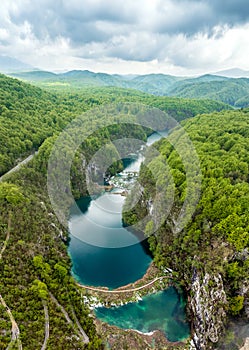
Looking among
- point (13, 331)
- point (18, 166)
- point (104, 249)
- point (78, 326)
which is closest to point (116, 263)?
point (104, 249)

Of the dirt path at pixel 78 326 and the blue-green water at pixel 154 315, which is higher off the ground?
the dirt path at pixel 78 326

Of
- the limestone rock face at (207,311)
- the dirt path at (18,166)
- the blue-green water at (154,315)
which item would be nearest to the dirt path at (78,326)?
the blue-green water at (154,315)

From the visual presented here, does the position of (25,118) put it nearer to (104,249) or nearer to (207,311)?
(104,249)

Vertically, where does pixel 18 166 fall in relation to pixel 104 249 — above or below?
above

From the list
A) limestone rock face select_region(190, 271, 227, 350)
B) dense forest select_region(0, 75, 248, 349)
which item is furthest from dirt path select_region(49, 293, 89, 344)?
limestone rock face select_region(190, 271, 227, 350)

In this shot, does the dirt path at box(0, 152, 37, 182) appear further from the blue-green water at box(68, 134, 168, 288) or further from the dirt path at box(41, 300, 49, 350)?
the dirt path at box(41, 300, 49, 350)

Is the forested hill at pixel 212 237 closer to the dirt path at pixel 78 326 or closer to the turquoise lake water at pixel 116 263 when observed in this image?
the turquoise lake water at pixel 116 263
